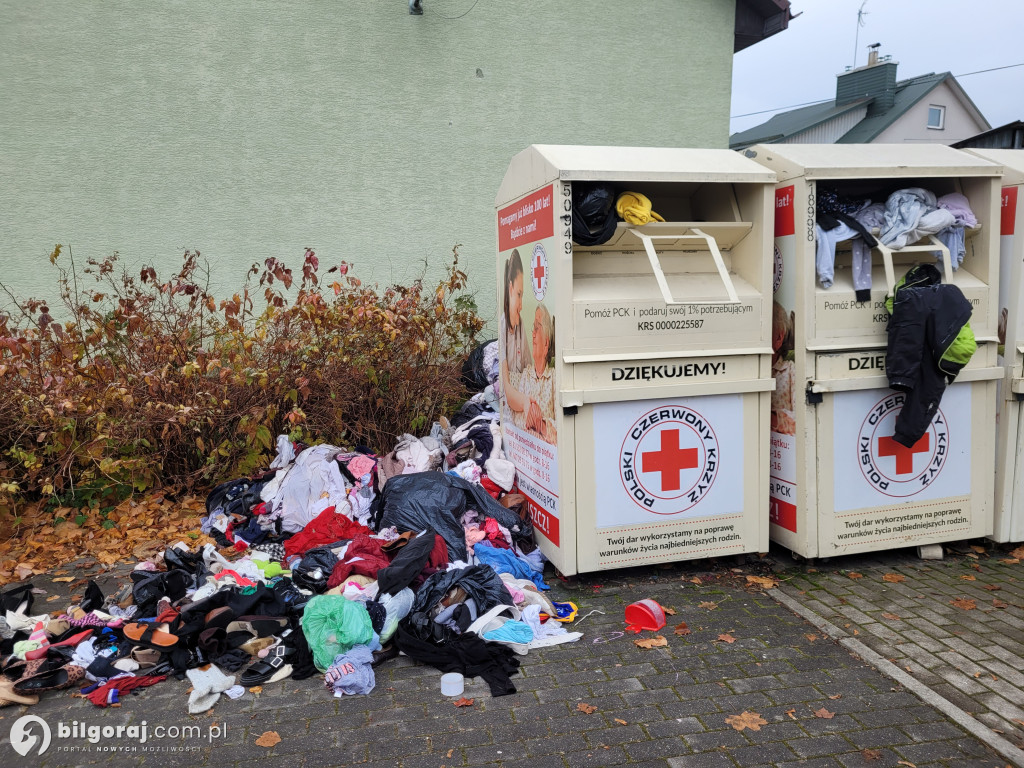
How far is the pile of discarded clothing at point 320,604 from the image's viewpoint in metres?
3.25

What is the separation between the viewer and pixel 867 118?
A: 26641mm

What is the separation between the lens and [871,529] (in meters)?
4.45

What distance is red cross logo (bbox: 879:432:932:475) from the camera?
174 inches

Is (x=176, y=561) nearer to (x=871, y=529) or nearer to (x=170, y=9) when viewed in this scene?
(x=871, y=529)

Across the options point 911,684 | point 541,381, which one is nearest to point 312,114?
point 541,381

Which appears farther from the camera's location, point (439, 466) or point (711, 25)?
point (711, 25)

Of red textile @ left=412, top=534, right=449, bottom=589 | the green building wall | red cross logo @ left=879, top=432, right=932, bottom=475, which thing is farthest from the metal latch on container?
the green building wall

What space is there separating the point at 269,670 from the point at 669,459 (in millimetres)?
2367

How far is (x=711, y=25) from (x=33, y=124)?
24.1 ft

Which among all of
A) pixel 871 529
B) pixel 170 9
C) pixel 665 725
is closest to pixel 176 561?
pixel 665 725

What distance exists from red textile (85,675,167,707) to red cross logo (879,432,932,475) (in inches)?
162

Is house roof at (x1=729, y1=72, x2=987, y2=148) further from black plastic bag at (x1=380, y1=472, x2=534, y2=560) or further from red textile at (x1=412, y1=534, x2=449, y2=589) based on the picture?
red textile at (x1=412, y1=534, x2=449, y2=589)

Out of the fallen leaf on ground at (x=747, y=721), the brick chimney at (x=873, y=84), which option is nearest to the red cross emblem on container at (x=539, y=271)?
the fallen leaf on ground at (x=747, y=721)

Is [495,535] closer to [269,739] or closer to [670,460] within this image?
[670,460]
